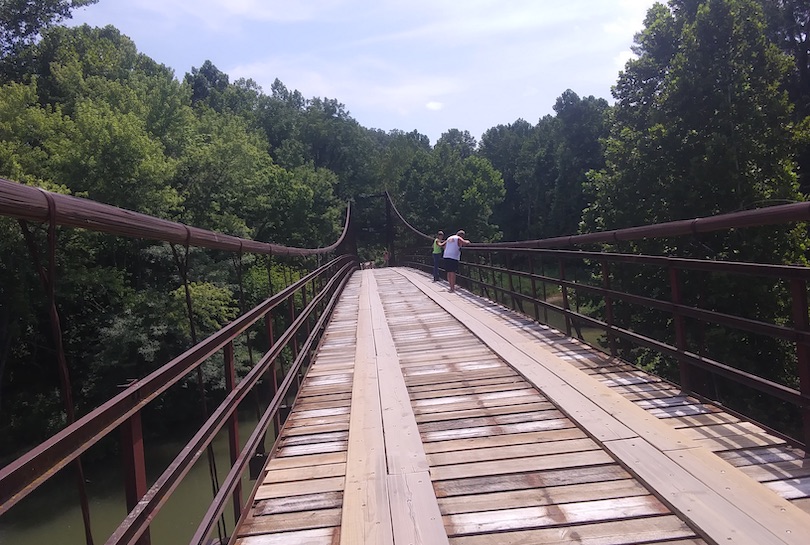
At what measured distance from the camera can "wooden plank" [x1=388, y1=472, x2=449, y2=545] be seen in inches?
89.6

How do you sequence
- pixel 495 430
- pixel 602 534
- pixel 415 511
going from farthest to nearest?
pixel 495 430 < pixel 415 511 < pixel 602 534

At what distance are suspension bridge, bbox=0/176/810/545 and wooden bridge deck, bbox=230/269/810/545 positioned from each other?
0.4 inches

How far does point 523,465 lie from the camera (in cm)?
291

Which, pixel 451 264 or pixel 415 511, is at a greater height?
pixel 451 264

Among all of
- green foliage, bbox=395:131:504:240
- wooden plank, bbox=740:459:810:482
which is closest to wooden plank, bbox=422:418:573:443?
wooden plank, bbox=740:459:810:482

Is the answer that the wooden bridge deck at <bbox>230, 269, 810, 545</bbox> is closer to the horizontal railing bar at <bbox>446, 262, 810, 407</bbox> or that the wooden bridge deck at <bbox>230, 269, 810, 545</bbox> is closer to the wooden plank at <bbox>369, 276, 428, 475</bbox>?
the wooden plank at <bbox>369, 276, 428, 475</bbox>

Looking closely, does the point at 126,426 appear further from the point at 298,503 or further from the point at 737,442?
the point at 737,442

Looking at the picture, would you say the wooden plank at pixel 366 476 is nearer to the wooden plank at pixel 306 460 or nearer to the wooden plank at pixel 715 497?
the wooden plank at pixel 306 460

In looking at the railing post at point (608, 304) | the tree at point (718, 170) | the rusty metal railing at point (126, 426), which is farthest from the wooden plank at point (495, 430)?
the tree at point (718, 170)

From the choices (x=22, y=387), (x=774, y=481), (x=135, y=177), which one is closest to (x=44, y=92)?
(x=135, y=177)

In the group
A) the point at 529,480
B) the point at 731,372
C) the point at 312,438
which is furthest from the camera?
the point at 312,438

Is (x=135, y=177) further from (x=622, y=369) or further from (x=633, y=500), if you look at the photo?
(x=633, y=500)

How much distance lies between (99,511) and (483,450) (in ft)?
51.6

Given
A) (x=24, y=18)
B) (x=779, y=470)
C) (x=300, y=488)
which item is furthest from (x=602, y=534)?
(x=24, y=18)
